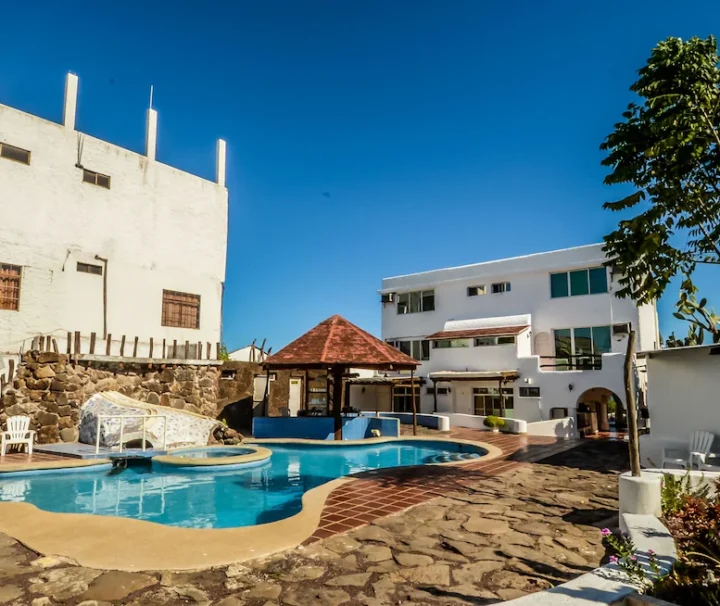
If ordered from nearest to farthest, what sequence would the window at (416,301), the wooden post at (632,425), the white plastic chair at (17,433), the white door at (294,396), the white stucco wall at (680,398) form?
the wooden post at (632,425) < the white stucco wall at (680,398) < the white plastic chair at (17,433) < the white door at (294,396) < the window at (416,301)

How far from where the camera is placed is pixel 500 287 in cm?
2933

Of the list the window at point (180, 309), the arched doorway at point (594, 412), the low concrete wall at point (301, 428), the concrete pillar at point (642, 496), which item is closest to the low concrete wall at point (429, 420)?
the low concrete wall at point (301, 428)

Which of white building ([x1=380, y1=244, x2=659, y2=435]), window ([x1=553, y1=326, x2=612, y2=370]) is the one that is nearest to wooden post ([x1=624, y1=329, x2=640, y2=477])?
white building ([x1=380, y1=244, x2=659, y2=435])

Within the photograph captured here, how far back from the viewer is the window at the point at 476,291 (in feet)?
98.5

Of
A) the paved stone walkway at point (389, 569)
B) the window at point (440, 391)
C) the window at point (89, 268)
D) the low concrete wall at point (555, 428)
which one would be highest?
the window at point (89, 268)

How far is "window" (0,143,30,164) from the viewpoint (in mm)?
16906

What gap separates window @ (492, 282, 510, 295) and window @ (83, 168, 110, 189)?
819 inches

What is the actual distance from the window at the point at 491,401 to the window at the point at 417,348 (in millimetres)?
4081

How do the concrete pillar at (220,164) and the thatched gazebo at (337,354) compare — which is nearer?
the thatched gazebo at (337,354)

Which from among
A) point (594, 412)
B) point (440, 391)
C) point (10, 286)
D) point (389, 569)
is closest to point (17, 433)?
point (10, 286)

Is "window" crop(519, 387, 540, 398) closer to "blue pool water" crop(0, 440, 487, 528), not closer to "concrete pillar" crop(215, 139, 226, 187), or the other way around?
"blue pool water" crop(0, 440, 487, 528)

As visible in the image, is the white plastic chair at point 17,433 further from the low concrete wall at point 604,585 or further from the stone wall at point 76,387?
the low concrete wall at point 604,585

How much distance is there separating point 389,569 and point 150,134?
68.5ft

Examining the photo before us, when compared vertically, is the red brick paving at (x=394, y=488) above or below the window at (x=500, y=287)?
below
